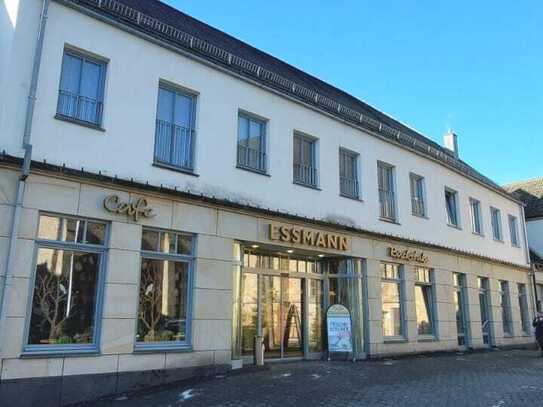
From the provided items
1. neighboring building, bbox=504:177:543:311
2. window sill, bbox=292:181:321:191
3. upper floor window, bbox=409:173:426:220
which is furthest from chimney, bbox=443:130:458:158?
window sill, bbox=292:181:321:191

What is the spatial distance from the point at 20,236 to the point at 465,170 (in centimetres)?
1736

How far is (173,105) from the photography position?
12.0 m

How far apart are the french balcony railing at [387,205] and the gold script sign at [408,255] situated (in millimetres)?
1091

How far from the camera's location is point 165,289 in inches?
436

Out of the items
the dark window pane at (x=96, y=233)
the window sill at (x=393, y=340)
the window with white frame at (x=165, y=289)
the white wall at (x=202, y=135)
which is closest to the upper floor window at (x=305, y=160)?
the white wall at (x=202, y=135)

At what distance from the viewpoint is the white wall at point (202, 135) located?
33.1 feet

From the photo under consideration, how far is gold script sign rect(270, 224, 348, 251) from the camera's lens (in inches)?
523

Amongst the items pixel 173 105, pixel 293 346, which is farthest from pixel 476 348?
pixel 173 105

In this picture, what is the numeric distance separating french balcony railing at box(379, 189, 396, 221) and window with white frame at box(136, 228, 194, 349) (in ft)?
25.2

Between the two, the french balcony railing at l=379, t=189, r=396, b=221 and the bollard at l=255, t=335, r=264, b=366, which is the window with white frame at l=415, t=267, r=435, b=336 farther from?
the bollard at l=255, t=335, r=264, b=366

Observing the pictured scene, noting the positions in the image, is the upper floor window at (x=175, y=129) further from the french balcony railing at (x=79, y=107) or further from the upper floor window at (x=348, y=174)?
the upper floor window at (x=348, y=174)

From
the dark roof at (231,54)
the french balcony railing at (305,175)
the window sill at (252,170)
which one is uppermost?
the dark roof at (231,54)

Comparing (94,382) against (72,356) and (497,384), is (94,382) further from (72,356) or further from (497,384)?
(497,384)

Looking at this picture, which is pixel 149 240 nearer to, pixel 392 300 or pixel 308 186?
pixel 308 186
